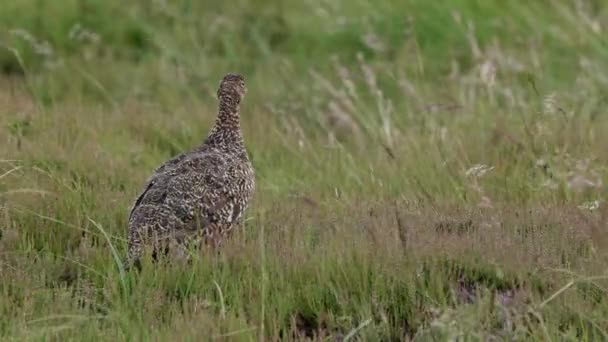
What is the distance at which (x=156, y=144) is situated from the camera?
8.24 meters

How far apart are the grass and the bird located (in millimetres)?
138

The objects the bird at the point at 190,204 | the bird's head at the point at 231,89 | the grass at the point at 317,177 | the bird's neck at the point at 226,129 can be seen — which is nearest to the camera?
the grass at the point at 317,177

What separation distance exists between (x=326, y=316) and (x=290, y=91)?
5534 millimetres

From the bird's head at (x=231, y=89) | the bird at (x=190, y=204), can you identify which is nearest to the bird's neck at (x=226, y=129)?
the bird's head at (x=231, y=89)

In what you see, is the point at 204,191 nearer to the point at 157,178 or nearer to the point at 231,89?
the point at 157,178

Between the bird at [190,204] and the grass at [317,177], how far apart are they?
0.45ft

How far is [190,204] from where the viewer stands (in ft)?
19.5

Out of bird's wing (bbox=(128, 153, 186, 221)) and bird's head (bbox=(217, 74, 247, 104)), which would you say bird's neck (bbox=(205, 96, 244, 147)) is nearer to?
bird's head (bbox=(217, 74, 247, 104))

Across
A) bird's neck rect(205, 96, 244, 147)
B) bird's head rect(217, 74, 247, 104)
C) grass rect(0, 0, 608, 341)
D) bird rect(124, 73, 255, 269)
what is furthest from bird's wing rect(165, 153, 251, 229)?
bird's head rect(217, 74, 247, 104)

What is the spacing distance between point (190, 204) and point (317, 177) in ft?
5.84

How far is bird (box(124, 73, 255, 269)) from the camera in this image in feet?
18.7

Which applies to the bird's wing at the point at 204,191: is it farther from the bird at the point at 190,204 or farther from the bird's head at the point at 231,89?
the bird's head at the point at 231,89

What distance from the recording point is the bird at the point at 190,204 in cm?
569

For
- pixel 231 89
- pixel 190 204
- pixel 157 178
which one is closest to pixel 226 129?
pixel 231 89
